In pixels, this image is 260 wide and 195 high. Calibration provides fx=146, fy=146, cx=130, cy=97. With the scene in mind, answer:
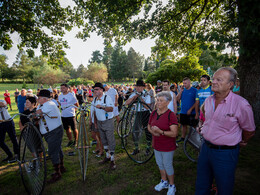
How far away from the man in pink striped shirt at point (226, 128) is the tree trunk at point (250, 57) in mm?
2260

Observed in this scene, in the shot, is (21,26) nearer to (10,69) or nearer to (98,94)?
(98,94)

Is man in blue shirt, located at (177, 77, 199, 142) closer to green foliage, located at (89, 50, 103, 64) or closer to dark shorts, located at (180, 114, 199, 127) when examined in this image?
dark shorts, located at (180, 114, 199, 127)

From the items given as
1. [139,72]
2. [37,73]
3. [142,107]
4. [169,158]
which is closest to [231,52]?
[142,107]

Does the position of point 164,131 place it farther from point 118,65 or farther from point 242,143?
point 118,65

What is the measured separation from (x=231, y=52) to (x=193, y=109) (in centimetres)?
207

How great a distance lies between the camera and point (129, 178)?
3.64 meters

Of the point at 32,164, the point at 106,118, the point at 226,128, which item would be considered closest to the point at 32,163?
the point at 32,164

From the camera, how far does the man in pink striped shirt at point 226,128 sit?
1.81 meters

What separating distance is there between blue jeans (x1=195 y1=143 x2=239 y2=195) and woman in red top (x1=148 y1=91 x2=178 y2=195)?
0.71 metres

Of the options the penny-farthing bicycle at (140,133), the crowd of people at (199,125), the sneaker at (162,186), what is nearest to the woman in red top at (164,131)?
the crowd of people at (199,125)

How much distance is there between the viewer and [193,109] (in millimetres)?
4949

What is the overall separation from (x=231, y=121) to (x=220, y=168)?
2.10 ft

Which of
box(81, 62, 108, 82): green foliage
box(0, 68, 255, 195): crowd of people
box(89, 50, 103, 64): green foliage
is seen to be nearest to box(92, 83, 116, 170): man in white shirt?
box(0, 68, 255, 195): crowd of people

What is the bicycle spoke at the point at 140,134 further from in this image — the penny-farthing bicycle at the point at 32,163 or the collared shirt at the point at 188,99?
the penny-farthing bicycle at the point at 32,163
